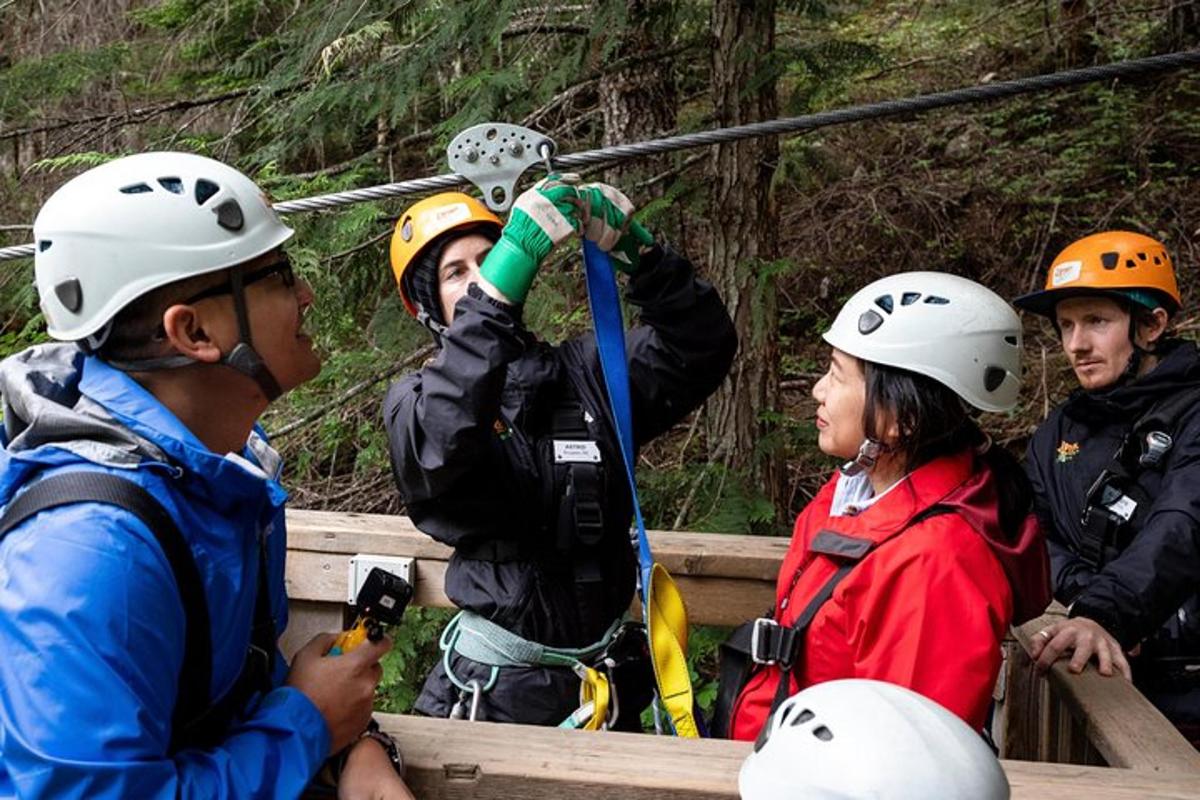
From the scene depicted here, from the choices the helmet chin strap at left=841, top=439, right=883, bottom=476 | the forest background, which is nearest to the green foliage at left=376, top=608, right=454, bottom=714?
the forest background

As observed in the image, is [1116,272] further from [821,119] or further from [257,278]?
[257,278]

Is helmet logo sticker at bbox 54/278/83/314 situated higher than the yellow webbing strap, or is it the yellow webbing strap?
helmet logo sticker at bbox 54/278/83/314

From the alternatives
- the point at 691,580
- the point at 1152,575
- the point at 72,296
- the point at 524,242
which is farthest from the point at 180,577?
the point at 1152,575

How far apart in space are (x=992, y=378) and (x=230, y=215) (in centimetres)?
178

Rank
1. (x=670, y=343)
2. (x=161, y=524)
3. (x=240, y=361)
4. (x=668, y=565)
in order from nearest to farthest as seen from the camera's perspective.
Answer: (x=161, y=524) < (x=240, y=361) < (x=670, y=343) < (x=668, y=565)

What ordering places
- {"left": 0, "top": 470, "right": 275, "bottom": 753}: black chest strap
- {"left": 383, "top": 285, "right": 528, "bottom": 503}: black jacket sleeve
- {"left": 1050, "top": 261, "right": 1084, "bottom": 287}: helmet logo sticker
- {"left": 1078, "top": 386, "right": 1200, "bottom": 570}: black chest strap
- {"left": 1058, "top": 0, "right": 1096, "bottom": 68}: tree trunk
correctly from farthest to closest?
{"left": 1058, "top": 0, "right": 1096, "bottom": 68}: tree trunk, {"left": 1050, "top": 261, "right": 1084, "bottom": 287}: helmet logo sticker, {"left": 1078, "top": 386, "right": 1200, "bottom": 570}: black chest strap, {"left": 383, "top": 285, "right": 528, "bottom": 503}: black jacket sleeve, {"left": 0, "top": 470, "right": 275, "bottom": 753}: black chest strap

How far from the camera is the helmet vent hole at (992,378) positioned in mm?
2596

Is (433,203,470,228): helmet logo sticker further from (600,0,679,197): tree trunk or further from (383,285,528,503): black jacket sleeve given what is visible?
(600,0,679,197): tree trunk

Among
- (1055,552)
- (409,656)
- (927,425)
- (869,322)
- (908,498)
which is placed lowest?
(409,656)

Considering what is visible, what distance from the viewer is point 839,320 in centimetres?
273

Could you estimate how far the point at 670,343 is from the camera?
3031mm

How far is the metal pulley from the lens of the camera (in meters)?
2.91

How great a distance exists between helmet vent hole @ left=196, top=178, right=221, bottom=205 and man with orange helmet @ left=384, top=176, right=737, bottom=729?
68 cm

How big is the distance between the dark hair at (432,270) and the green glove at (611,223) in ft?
1.35
